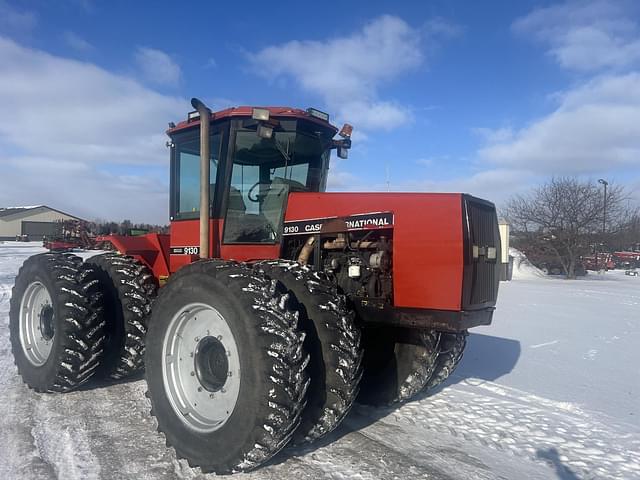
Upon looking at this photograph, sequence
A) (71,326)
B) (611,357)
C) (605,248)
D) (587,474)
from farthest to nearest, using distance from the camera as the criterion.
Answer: (605,248)
(611,357)
(71,326)
(587,474)

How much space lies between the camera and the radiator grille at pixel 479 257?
11.7 ft

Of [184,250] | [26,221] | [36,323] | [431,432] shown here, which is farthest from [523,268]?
[26,221]

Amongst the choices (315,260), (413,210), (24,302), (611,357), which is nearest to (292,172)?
(315,260)

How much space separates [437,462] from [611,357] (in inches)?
188

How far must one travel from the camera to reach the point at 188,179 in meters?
5.25

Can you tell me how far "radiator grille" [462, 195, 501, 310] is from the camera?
11.7 feet

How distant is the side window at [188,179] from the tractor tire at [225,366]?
1.50 m

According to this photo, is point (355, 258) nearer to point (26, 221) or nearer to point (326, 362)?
point (326, 362)

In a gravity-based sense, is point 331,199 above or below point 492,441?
above

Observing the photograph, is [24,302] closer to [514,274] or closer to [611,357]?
[611,357]

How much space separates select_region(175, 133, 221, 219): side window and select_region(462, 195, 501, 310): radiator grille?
2.70 meters

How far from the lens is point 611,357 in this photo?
7.11 metres

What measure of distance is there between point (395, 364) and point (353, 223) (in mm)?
1397

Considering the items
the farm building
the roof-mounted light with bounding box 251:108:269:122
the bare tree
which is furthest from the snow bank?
the farm building
